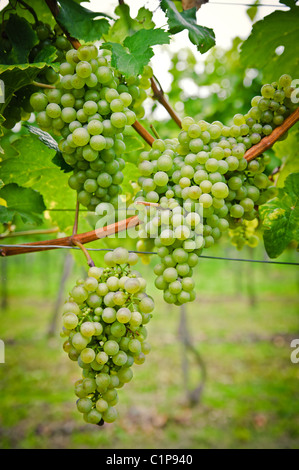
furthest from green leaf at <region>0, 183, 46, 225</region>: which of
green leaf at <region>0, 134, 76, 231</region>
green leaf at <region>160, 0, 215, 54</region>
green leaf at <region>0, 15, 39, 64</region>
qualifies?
green leaf at <region>160, 0, 215, 54</region>

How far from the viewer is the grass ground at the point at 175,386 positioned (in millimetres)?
4574

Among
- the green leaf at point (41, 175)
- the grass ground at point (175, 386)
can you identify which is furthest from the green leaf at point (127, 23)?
the grass ground at point (175, 386)

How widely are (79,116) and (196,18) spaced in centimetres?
41

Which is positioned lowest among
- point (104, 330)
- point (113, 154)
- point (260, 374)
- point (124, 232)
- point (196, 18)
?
point (260, 374)

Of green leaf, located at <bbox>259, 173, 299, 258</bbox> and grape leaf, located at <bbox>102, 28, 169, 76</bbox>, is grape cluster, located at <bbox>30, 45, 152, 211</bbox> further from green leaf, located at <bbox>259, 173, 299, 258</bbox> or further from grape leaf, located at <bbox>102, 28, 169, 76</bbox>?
green leaf, located at <bbox>259, 173, 299, 258</bbox>

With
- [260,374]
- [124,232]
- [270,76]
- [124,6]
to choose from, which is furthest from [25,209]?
[260,374]

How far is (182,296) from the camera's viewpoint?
67cm

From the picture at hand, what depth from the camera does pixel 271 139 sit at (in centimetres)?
79

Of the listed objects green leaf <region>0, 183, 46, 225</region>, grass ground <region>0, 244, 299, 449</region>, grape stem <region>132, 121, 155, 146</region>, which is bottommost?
grass ground <region>0, 244, 299, 449</region>

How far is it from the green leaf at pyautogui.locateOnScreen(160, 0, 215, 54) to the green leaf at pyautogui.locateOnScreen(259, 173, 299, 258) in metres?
0.36

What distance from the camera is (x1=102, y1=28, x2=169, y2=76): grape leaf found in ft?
2.34

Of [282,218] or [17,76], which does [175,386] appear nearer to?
[282,218]

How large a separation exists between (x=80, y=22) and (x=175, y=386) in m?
5.97

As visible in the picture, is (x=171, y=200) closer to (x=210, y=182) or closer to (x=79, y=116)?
(x=210, y=182)
